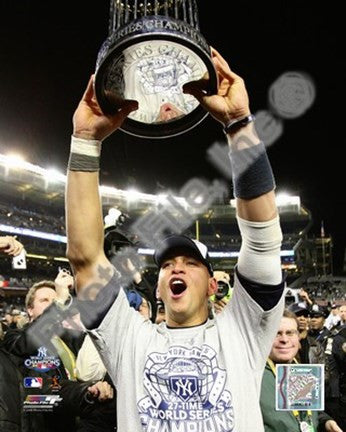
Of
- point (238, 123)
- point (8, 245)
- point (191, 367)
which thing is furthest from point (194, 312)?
point (8, 245)

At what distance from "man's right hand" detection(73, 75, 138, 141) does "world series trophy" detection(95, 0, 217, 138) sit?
0.12 feet

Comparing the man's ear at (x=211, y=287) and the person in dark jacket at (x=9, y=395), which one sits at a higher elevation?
the man's ear at (x=211, y=287)

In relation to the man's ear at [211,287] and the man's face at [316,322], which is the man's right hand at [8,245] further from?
the man's face at [316,322]

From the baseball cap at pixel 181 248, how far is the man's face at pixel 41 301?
2.66 metres

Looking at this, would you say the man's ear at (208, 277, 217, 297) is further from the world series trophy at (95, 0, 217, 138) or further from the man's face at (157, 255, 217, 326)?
the world series trophy at (95, 0, 217, 138)

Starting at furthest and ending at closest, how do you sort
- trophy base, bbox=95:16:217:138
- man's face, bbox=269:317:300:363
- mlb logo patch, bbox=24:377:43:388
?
mlb logo patch, bbox=24:377:43:388
man's face, bbox=269:317:300:363
trophy base, bbox=95:16:217:138

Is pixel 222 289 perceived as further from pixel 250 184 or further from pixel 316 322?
pixel 316 322

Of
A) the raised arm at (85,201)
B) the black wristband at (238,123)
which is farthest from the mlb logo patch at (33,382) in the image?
the black wristband at (238,123)

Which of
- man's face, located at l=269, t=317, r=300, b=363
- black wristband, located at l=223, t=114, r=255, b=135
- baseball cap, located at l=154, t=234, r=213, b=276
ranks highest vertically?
black wristband, located at l=223, t=114, r=255, b=135

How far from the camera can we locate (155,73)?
1.75 m

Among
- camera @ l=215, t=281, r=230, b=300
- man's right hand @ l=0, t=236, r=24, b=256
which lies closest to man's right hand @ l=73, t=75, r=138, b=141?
man's right hand @ l=0, t=236, r=24, b=256

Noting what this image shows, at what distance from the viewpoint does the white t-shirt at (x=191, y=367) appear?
6.06 feet

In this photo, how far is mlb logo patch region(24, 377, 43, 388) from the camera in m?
4.39

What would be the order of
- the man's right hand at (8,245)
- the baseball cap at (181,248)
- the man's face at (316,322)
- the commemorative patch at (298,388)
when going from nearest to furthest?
the baseball cap at (181,248)
the commemorative patch at (298,388)
the man's right hand at (8,245)
the man's face at (316,322)
